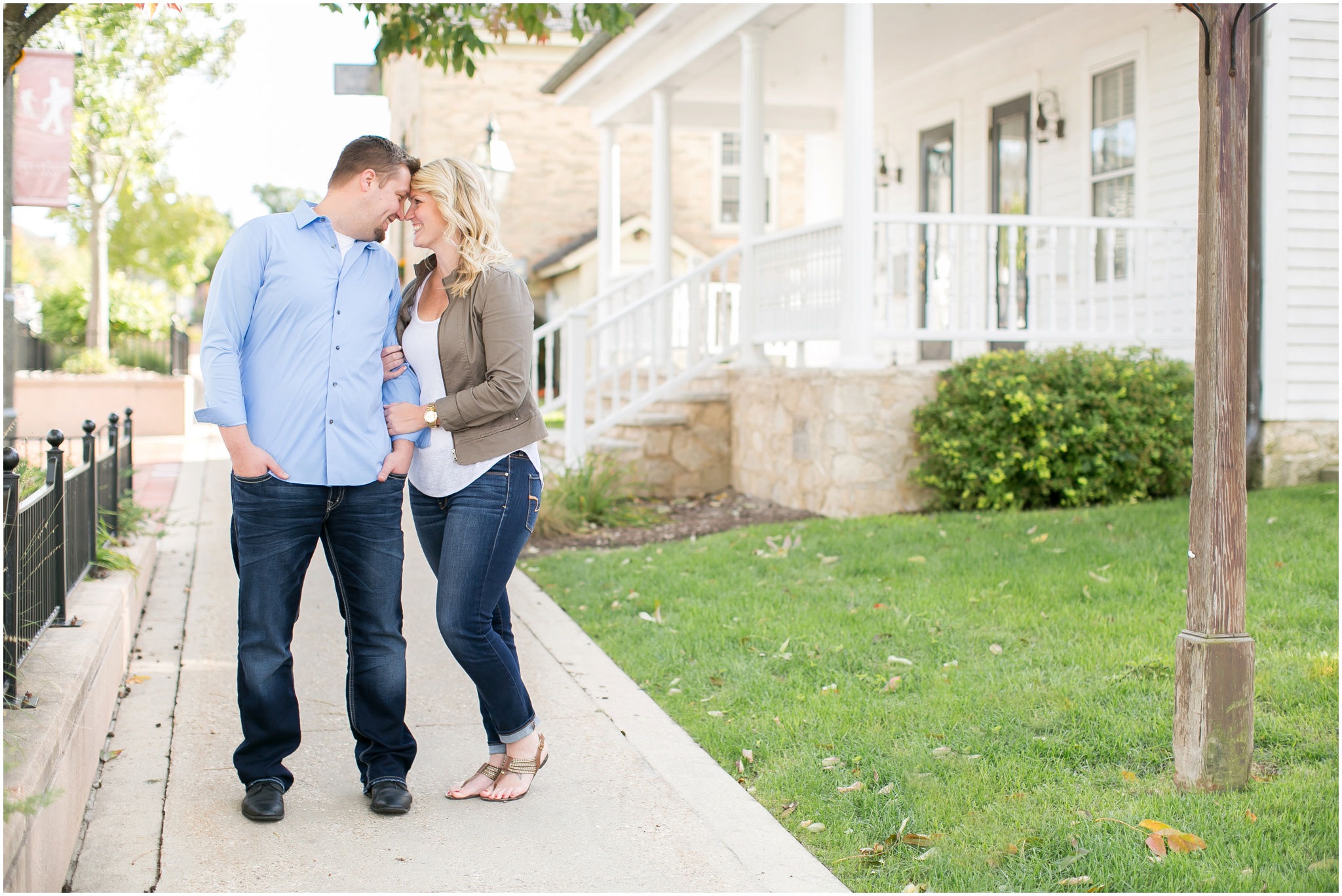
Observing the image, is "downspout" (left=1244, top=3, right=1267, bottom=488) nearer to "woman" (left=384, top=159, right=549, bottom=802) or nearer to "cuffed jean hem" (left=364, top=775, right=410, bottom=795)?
"woman" (left=384, top=159, right=549, bottom=802)

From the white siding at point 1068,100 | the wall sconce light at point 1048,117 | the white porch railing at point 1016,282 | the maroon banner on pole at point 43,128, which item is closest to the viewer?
the maroon banner on pole at point 43,128

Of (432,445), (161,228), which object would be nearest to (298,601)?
(432,445)

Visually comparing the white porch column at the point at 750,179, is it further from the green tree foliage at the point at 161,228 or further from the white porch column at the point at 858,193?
the green tree foliage at the point at 161,228

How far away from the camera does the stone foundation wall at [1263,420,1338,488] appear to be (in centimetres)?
856

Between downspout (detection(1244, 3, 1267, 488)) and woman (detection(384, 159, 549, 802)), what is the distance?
688 cm

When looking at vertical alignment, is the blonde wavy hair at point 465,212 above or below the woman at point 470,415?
above

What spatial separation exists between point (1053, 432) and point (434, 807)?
18.7 ft

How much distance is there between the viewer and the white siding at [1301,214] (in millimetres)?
8367

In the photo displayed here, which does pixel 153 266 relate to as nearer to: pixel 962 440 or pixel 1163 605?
pixel 962 440

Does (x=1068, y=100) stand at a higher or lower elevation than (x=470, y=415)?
higher

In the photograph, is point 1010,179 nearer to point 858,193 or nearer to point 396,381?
point 858,193

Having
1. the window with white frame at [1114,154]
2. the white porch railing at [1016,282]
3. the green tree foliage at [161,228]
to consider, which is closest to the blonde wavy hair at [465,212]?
the white porch railing at [1016,282]

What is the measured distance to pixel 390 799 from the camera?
11.0 feet

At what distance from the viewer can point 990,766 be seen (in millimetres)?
3600
